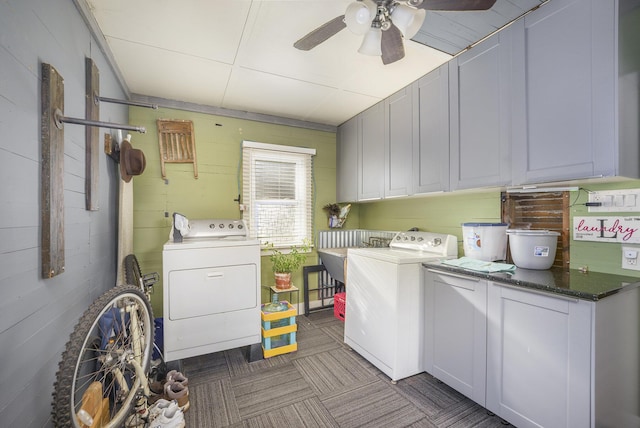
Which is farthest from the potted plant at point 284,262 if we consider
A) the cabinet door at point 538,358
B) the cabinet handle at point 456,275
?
the cabinet door at point 538,358

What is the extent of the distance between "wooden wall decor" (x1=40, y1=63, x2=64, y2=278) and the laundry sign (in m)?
2.87

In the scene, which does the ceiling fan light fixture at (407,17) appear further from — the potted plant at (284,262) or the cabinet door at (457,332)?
the potted plant at (284,262)

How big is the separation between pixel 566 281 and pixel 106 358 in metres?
2.37

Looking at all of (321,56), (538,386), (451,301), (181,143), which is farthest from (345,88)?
(538,386)

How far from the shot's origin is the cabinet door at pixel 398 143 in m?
2.52

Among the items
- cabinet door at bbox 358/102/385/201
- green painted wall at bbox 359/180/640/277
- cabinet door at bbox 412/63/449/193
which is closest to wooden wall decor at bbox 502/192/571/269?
green painted wall at bbox 359/180/640/277

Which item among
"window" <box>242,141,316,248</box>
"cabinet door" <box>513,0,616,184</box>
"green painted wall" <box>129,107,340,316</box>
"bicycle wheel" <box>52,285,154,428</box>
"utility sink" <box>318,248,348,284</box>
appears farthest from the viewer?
"window" <box>242,141,316,248</box>

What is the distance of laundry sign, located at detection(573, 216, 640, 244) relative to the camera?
1513 mm

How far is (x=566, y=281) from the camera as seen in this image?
146 cm

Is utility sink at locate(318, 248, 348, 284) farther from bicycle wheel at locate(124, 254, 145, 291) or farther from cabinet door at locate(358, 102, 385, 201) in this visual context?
bicycle wheel at locate(124, 254, 145, 291)

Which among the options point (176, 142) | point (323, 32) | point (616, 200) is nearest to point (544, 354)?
point (616, 200)

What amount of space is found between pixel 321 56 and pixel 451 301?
2054mm

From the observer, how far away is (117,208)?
234cm

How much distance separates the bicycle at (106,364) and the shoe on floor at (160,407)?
0.06 metres
